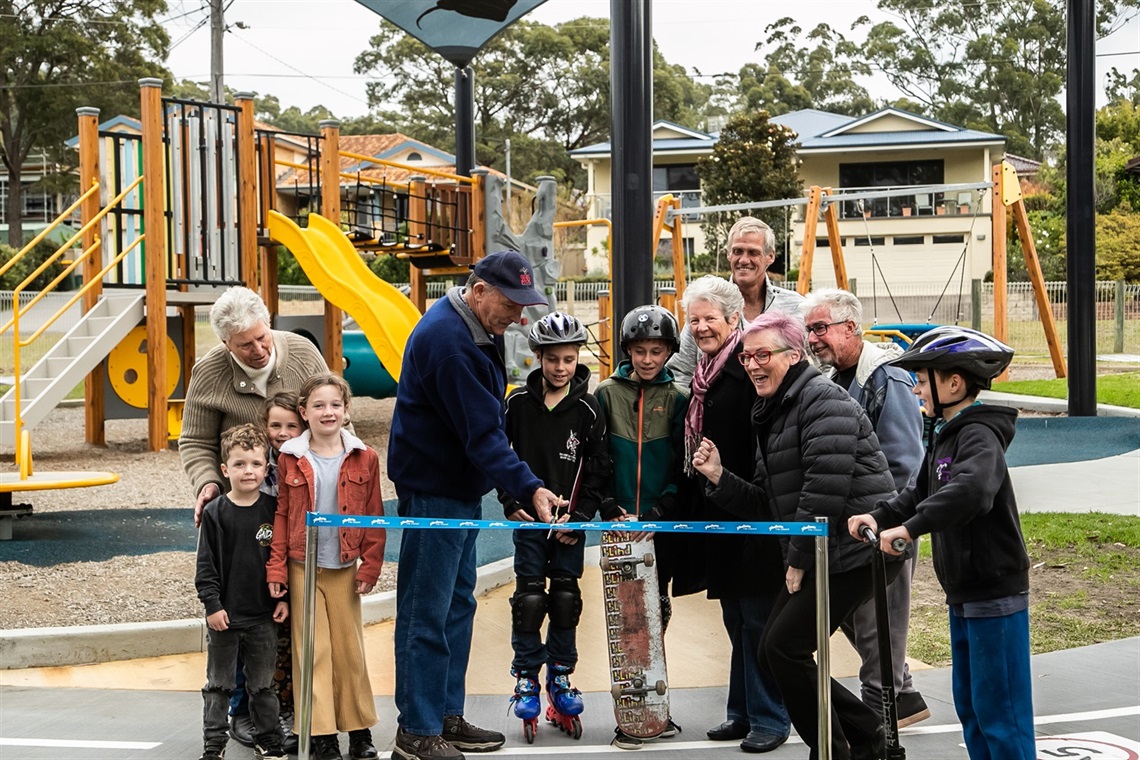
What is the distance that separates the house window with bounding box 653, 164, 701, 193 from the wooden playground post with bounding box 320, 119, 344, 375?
33144 mm

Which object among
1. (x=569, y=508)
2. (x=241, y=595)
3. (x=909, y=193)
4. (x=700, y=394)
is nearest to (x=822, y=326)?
(x=700, y=394)

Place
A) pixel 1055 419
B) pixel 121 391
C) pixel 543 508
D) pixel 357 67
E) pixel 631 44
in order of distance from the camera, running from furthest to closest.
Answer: pixel 357 67 → pixel 1055 419 → pixel 121 391 → pixel 631 44 → pixel 543 508

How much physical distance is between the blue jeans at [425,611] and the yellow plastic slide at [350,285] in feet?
29.8

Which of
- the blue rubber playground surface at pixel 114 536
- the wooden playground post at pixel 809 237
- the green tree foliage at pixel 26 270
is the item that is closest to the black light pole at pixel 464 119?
the wooden playground post at pixel 809 237

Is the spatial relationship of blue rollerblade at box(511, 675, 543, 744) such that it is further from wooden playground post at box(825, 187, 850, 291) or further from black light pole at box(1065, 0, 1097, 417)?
wooden playground post at box(825, 187, 850, 291)

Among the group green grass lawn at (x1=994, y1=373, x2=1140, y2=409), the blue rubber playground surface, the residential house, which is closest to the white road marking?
the blue rubber playground surface

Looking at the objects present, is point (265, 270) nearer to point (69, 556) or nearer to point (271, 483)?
point (69, 556)

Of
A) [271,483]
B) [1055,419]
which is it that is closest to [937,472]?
[271,483]

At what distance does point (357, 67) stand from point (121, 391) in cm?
5307

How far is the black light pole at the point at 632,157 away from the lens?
8320 mm

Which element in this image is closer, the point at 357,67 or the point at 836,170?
the point at 836,170

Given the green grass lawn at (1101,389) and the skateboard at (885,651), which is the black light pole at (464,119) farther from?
the skateboard at (885,651)

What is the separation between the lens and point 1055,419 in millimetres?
17234

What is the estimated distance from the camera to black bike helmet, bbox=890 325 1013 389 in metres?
4.28
